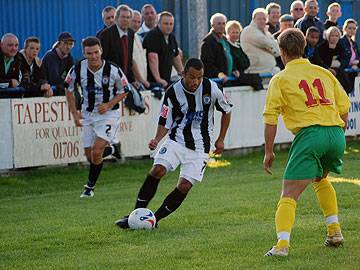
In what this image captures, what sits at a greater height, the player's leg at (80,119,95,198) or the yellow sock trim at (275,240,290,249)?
the yellow sock trim at (275,240,290,249)

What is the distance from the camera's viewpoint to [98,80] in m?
13.4

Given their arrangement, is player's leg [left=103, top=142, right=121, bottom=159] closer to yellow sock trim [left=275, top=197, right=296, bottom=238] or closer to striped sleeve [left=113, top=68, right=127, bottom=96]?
striped sleeve [left=113, top=68, right=127, bottom=96]

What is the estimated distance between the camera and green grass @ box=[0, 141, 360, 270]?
27.2 ft

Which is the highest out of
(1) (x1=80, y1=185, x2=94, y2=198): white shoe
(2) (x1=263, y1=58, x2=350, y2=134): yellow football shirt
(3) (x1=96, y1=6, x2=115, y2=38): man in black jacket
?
(3) (x1=96, y1=6, x2=115, y2=38): man in black jacket

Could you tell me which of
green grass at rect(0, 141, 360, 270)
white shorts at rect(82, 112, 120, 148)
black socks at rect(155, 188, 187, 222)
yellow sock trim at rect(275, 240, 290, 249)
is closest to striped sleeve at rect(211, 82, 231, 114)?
black socks at rect(155, 188, 187, 222)

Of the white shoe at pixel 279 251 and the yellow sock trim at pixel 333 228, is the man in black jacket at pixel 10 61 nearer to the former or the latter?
the yellow sock trim at pixel 333 228

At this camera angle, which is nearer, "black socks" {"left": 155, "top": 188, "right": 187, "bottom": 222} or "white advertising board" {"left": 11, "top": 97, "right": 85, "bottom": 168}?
"black socks" {"left": 155, "top": 188, "right": 187, "bottom": 222}

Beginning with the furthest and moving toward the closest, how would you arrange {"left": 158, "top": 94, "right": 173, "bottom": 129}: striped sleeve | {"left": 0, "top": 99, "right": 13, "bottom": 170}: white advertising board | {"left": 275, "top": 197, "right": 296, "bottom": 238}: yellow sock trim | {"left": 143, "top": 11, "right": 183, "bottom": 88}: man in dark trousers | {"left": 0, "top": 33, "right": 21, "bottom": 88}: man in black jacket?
1. {"left": 143, "top": 11, "right": 183, "bottom": 88}: man in dark trousers
2. {"left": 0, "top": 99, "right": 13, "bottom": 170}: white advertising board
3. {"left": 0, "top": 33, "right": 21, "bottom": 88}: man in black jacket
4. {"left": 158, "top": 94, "right": 173, "bottom": 129}: striped sleeve
5. {"left": 275, "top": 197, "right": 296, "bottom": 238}: yellow sock trim

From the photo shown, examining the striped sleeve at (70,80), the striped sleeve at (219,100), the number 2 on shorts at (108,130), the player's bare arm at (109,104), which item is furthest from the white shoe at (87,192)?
the striped sleeve at (219,100)

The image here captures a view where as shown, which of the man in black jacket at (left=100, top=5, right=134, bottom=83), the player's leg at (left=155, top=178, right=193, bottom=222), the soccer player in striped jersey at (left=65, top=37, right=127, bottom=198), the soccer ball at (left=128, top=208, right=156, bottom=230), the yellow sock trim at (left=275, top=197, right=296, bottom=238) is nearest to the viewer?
the yellow sock trim at (left=275, top=197, right=296, bottom=238)

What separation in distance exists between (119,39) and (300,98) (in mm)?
7647

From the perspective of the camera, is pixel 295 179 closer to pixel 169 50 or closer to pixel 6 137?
pixel 6 137

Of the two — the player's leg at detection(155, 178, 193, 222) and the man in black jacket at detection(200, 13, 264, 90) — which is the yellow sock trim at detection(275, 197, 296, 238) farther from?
the man in black jacket at detection(200, 13, 264, 90)

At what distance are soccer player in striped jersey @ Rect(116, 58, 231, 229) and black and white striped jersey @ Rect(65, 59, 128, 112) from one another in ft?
10.6
